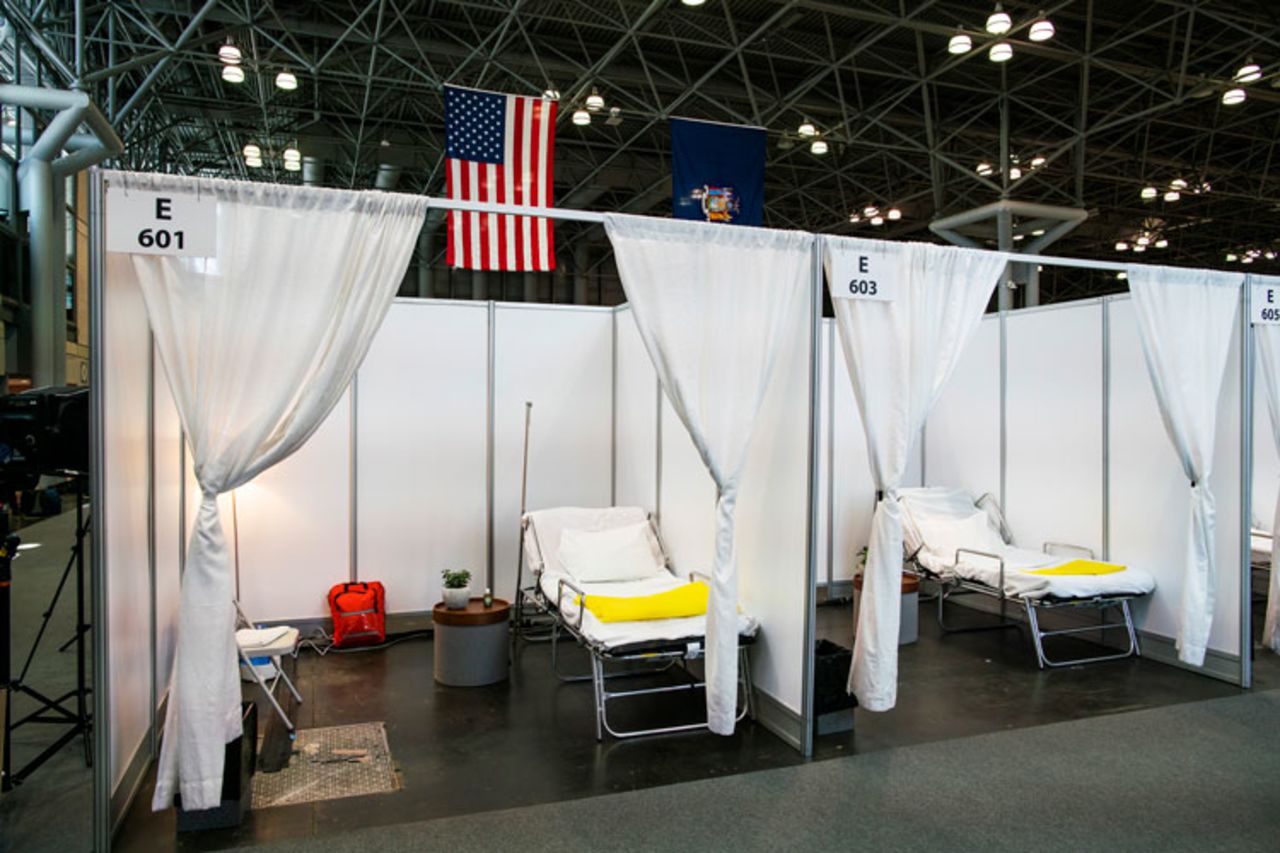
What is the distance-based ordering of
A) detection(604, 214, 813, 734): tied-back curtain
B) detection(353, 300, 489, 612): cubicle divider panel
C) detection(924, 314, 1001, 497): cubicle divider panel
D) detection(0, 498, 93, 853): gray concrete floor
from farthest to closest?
detection(924, 314, 1001, 497): cubicle divider panel < detection(353, 300, 489, 612): cubicle divider panel < detection(604, 214, 813, 734): tied-back curtain < detection(0, 498, 93, 853): gray concrete floor

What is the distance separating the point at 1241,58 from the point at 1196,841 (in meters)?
8.69

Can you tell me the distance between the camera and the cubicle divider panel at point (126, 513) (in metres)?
2.73

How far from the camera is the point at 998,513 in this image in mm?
6066

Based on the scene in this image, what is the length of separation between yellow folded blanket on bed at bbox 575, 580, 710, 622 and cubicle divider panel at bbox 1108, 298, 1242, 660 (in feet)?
9.18

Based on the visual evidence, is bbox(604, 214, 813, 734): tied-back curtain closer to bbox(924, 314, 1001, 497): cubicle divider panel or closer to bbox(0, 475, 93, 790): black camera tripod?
bbox(0, 475, 93, 790): black camera tripod

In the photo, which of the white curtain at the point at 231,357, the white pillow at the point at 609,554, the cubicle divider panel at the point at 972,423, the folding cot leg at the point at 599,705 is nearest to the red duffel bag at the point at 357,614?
the white pillow at the point at 609,554

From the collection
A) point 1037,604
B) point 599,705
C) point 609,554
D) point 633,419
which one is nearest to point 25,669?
point 599,705

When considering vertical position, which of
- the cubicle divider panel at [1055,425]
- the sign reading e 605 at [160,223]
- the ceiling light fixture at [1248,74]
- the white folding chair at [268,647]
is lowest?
the white folding chair at [268,647]

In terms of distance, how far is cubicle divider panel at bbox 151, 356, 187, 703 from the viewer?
11.2ft

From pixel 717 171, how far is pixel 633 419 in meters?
1.68

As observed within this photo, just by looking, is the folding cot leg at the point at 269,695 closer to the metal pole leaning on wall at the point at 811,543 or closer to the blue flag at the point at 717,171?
the metal pole leaning on wall at the point at 811,543

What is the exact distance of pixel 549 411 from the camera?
572 cm

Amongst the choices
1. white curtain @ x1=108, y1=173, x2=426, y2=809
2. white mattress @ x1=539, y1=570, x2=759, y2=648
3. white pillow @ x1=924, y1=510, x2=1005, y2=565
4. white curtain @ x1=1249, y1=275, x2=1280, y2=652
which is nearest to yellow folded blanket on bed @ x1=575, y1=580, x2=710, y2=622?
white mattress @ x1=539, y1=570, x2=759, y2=648

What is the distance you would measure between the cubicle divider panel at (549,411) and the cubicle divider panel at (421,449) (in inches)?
5.0
